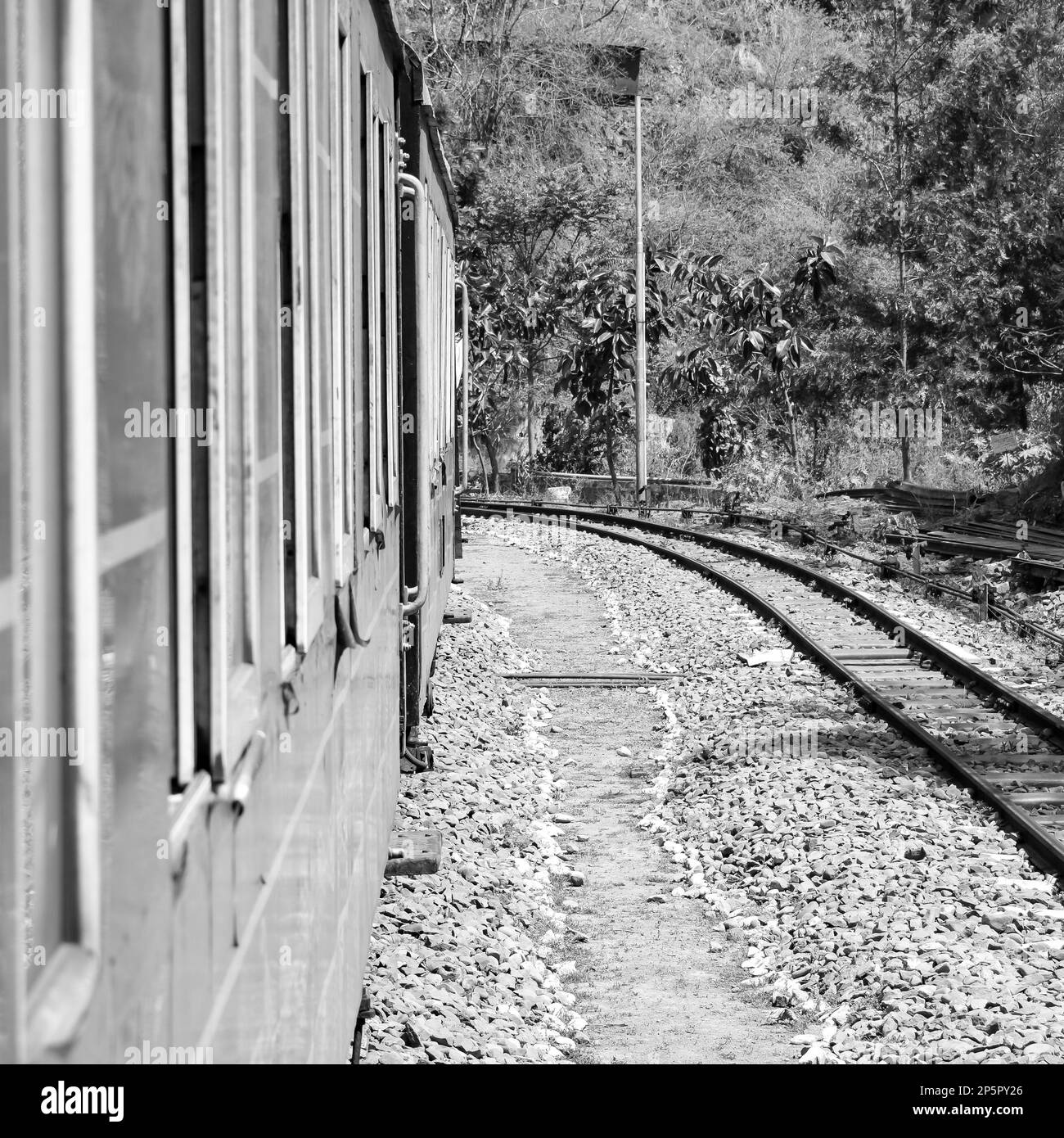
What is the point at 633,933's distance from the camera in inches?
245

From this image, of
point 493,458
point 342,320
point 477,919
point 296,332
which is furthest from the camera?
point 493,458

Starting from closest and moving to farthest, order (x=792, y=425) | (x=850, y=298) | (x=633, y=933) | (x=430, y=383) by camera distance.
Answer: (x=633, y=933) → (x=430, y=383) → (x=792, y=425) → (x=850, y=298)

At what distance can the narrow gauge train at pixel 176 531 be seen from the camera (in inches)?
45.8

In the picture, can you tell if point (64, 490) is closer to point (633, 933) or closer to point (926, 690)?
point (633, 933)

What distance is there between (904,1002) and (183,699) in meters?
3.93

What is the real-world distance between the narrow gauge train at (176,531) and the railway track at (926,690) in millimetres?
4680

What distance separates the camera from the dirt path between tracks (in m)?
5.10

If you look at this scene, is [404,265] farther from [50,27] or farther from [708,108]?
[708,108]

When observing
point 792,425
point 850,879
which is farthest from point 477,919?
point 792,425

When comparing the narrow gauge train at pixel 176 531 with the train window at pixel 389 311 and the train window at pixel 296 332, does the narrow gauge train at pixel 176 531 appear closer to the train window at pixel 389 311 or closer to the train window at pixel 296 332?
the train window at pixel 296 332

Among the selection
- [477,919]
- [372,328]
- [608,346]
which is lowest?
[477,919]

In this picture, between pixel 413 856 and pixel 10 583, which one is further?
pixel 413 856

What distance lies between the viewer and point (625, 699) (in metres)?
11.0

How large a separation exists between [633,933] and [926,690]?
5.03 m
